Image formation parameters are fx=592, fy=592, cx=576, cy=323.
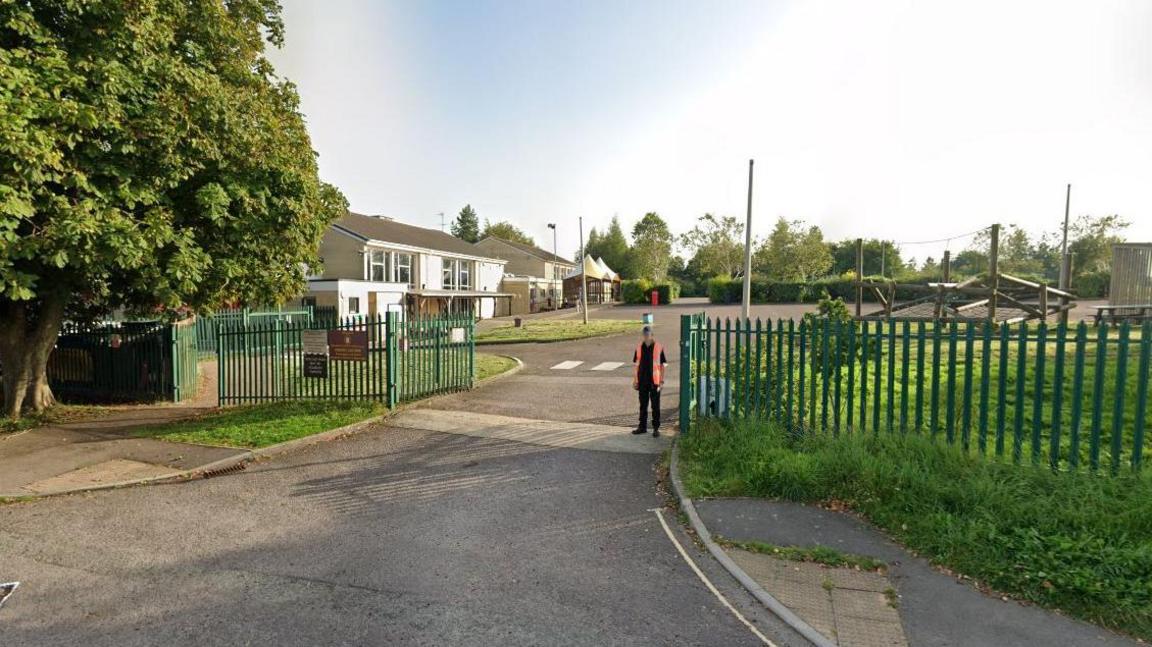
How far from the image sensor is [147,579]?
4453 mm

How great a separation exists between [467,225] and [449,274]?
75817 millimetres

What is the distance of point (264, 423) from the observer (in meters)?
9.35

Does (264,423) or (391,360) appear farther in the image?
(391,360)

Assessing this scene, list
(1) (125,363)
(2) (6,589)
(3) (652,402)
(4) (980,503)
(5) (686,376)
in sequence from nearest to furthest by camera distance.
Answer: (2) (6,589), (4) (980,503), (5) (686,376), (3) (652,402), (1) (125,363)

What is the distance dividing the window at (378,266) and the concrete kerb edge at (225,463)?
26.6m

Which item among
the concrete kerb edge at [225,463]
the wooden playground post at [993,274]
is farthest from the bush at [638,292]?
the concrete kerb edge at [225,463]

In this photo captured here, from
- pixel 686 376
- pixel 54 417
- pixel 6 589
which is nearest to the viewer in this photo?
pixel 6 589

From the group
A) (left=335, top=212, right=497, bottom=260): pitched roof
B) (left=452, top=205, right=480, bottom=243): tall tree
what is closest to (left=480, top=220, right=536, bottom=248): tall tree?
(left=452, top=205, right=480, bottom=243): tall tree

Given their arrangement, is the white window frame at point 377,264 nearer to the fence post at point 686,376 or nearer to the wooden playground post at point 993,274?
the fence post at point 686,376

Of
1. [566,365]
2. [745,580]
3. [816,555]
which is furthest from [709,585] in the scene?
[566,365]

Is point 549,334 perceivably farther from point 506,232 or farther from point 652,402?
point 506,232

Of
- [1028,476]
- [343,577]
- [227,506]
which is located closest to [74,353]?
[227,506]

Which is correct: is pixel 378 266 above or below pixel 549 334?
above

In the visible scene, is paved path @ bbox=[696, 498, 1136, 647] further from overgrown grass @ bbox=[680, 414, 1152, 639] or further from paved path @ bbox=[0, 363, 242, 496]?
paved path @ bbox=[0, 363, 242, 496]
